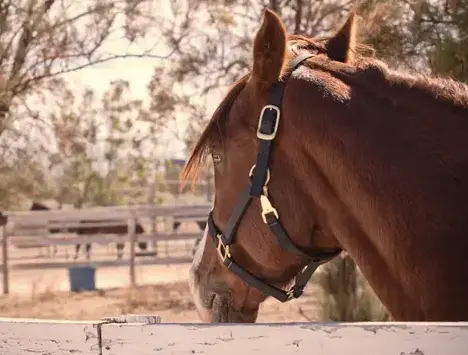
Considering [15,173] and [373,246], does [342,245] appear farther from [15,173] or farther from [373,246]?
[15,173]

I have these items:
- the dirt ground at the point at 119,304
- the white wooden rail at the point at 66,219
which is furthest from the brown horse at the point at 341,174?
the white wooden rail at the point at 66,219

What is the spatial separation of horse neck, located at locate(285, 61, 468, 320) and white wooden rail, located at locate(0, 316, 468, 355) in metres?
0.41

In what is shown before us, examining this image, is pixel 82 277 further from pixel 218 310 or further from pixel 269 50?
pixel 269 50

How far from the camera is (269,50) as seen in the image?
2.13 m

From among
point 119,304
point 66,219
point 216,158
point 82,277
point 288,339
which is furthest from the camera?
point 66,219

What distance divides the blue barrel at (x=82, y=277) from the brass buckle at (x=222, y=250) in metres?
10.4

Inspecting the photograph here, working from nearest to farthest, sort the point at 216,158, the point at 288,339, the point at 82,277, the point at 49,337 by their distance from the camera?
the point at 288,339 → the point at 49,337 → the point at 216,158 → the point at 82,277

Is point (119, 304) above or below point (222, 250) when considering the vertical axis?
below

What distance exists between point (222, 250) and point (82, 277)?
34.3ft

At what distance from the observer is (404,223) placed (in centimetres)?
199

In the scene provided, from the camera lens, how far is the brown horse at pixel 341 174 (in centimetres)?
196

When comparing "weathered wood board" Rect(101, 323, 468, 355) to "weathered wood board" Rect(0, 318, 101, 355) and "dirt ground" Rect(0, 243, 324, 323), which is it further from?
"dirt ground" Rect(0, 243, 324, 323)

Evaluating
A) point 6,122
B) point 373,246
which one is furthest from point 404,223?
point 6,122

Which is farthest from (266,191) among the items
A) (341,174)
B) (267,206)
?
(341,174)
